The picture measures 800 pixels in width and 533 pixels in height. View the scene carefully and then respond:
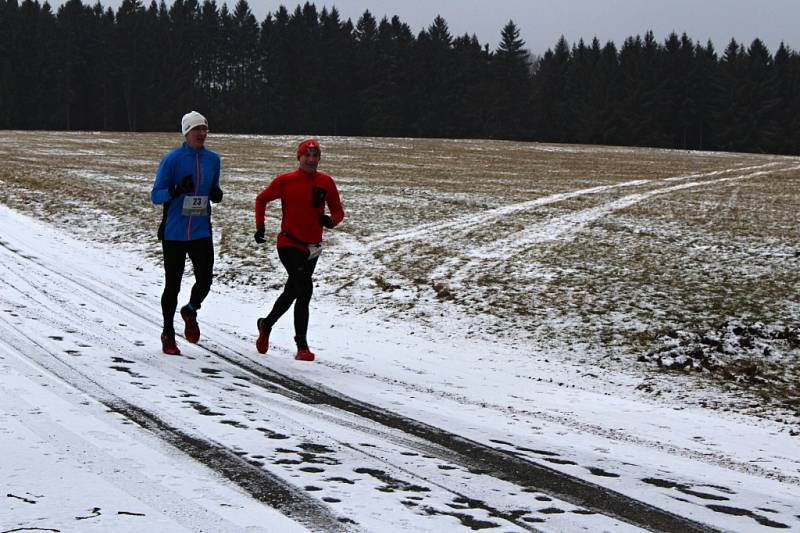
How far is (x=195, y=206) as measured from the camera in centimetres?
791

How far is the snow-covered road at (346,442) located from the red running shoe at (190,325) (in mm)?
185

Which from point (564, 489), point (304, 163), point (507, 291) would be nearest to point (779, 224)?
point (507, 291)

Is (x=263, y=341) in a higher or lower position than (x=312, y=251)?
lower

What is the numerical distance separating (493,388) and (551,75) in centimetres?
9603

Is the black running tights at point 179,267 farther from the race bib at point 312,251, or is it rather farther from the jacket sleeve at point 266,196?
the race bib at point 312,251

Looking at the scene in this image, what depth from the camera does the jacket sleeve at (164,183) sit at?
7781 millimetres

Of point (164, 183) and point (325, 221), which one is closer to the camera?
point (164, 183)

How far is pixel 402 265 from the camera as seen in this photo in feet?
44.2

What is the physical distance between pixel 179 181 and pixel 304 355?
2019 mm

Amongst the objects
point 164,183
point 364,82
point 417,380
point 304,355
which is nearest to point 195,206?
point 164,183

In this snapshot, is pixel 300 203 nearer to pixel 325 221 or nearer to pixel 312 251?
pixel 325 221

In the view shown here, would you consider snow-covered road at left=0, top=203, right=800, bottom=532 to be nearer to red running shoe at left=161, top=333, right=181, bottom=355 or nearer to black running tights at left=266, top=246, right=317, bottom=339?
red running shoe at left=161, top=333, right=181, bottom=355

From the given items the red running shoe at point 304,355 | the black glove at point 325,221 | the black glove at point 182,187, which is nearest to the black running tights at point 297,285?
the red running shoe at point 304,355

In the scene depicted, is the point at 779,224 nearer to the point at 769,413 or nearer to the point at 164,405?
the point at 769,413
